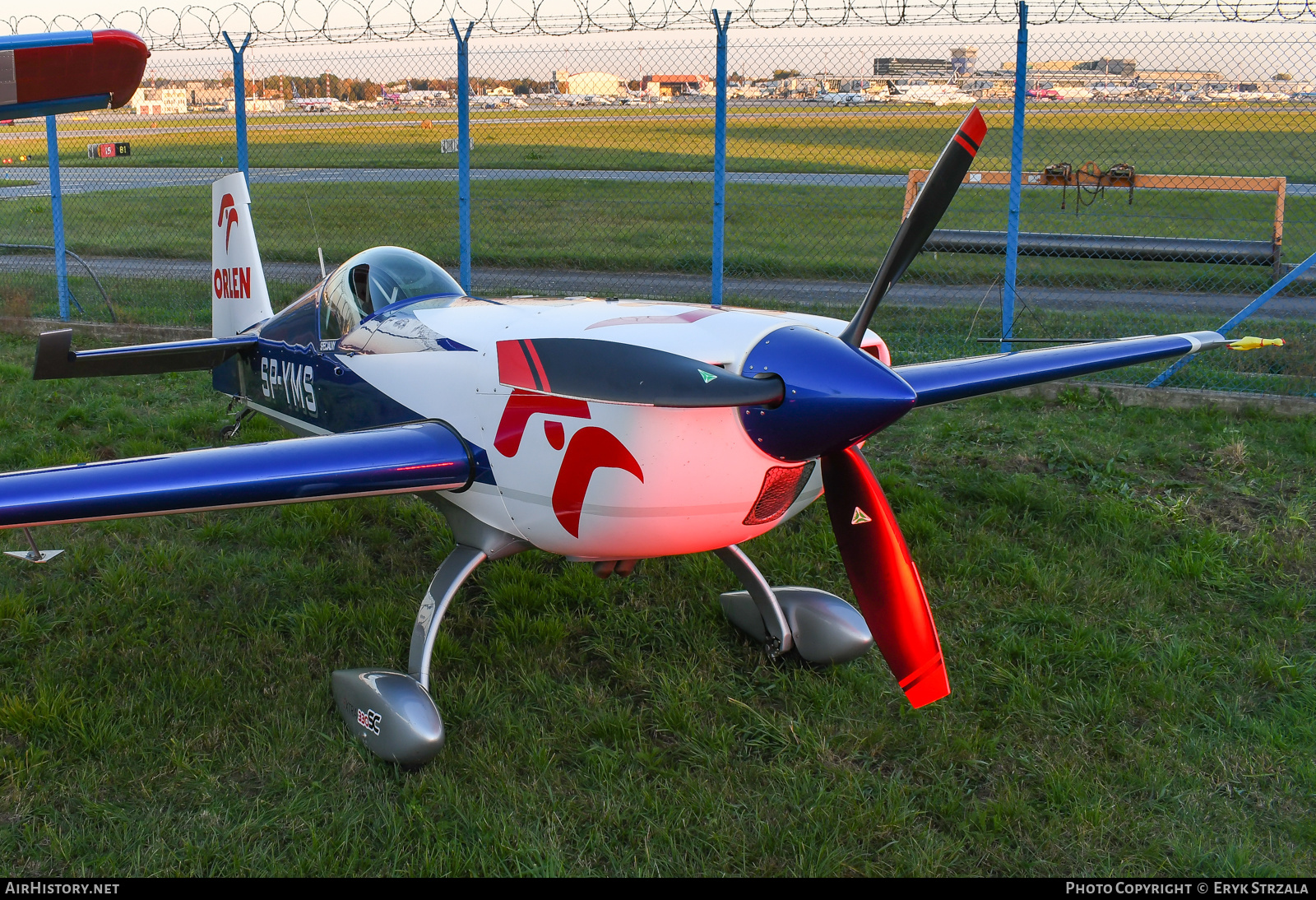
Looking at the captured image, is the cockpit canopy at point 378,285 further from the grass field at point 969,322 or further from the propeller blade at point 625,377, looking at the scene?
the grass field at point 969,322

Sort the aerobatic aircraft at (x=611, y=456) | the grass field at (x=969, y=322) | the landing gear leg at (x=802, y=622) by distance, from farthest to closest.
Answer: the grass field at (x=969, y=322) → the landing gear leg at (x=802, y=622) → the aerobatic aircraft at (x=611, y=456)

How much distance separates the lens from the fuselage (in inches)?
127

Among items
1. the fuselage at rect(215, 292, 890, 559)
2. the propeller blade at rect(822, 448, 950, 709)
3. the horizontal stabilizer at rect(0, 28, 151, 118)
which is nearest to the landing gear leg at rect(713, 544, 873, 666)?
the propeller blade at rect(822, 448, 950, 709)

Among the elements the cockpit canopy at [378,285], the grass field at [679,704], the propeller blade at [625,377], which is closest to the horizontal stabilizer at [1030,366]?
the grass field at [679,704]

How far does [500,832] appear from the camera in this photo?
3.22 m

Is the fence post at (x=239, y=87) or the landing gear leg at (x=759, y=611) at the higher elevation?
the fence post at (x=239, y=87)

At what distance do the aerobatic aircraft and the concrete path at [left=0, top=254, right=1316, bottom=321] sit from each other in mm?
6020

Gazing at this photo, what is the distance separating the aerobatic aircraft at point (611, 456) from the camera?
3148 millimetres

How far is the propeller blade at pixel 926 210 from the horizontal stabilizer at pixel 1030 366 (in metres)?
1.03

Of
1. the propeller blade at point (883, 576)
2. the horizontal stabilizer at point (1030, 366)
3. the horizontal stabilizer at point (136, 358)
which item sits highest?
the horizontal stabilizer at point (1030, 366)

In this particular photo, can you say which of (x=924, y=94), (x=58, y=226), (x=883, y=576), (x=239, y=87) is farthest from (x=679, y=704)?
(x=58, y=226)

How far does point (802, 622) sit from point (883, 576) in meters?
0.82
